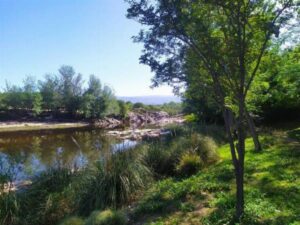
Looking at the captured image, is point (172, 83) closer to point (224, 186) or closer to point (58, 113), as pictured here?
point (224, 186)

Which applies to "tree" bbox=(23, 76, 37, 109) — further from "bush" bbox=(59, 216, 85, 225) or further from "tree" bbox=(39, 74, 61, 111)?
"bush" bbox=(59, 216, 85, 225)

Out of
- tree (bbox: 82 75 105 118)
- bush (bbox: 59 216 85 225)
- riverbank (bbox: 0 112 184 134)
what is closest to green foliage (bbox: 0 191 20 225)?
bush (bbox: 59 216 85 225)

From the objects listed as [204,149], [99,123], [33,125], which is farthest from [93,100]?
[204,149]

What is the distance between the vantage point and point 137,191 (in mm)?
7621

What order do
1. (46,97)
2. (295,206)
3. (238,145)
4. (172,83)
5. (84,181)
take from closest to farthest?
(238,145)
(295,206)
(172,83)
(84,181)
(46,97)

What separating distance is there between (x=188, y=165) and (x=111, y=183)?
3.01 metres

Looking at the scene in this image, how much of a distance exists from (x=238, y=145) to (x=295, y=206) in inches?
69.3

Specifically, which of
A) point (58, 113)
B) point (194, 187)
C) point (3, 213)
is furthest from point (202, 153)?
point (58, 113)

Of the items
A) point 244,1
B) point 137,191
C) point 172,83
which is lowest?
point 137,191

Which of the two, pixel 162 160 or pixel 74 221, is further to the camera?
pixel 162 160

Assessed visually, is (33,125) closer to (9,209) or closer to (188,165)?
(188,165)

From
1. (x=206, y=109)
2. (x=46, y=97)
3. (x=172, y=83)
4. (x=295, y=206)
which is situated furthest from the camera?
(x=46, y=97)

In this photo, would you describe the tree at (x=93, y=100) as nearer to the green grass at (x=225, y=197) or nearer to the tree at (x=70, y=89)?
the tree at (x=70, y=89)

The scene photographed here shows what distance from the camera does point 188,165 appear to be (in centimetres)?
923
